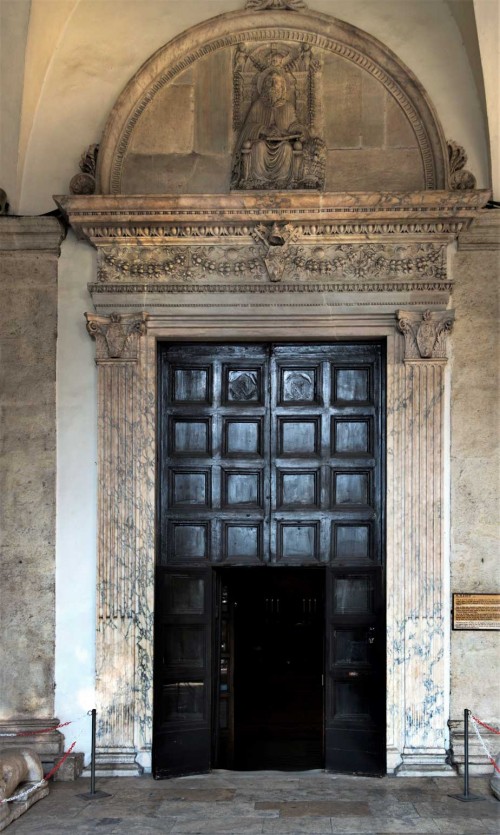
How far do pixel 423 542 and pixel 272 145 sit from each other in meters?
3.94

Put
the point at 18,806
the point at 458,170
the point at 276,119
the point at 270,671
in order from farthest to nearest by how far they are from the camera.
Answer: the point at 270,671 < the point at 276,119 < the point at 458,170 < the point at 18,806

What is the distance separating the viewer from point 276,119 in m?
9.17

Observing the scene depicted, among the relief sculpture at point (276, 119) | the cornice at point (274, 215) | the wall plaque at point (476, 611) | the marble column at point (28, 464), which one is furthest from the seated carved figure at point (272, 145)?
the wall plaque at point (476, 611)

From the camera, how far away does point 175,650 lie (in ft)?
30.0

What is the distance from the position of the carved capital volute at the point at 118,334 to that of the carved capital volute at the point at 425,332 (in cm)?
241

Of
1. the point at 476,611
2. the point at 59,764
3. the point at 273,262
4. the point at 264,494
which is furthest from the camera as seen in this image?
the point at 264,494

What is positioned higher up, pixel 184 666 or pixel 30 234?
pixel 30 234

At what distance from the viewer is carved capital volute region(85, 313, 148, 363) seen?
29.6 feet

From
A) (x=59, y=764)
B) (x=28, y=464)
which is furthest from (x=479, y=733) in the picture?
(x=28, y=464)

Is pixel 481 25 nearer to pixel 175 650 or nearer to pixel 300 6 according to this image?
pixel 300 6

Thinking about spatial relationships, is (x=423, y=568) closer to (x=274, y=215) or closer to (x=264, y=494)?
(x=264, y=494)

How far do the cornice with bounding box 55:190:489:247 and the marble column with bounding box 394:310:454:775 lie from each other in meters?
0.85

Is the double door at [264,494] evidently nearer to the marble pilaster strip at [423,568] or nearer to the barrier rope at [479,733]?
the marble pilaster strip at [423,568]

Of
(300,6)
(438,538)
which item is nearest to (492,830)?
(438,538)
